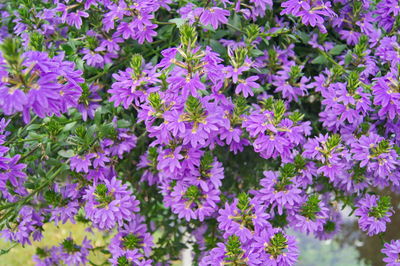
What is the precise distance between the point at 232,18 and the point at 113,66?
465 millimetres

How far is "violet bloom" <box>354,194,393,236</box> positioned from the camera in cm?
149

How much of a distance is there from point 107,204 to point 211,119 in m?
0.43

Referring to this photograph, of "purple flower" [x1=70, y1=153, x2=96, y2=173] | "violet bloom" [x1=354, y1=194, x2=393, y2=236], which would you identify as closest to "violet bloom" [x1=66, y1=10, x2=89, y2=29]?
"purple flower" [x1=70, y1=153, x2=96, y2=173]

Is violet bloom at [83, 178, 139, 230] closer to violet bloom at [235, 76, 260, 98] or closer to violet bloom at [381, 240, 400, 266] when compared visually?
violet bloom at [235, 76, 260, 98]

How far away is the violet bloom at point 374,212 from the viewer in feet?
4.89

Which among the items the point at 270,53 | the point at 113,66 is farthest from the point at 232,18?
the point at 113,66

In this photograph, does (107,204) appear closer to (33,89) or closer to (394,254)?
(33,89)

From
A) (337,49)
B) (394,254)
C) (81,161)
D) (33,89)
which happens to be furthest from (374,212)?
(33,89)

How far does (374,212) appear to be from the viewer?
1507 millimetres

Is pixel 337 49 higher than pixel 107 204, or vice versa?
pixel 337 49

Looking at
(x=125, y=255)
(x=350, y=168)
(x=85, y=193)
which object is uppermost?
(x=350, y=168)

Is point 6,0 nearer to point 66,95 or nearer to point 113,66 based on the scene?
point 113,66

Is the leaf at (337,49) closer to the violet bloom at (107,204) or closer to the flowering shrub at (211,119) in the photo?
the flowering shrub at (211,119)

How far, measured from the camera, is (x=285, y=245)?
137 centimetres
